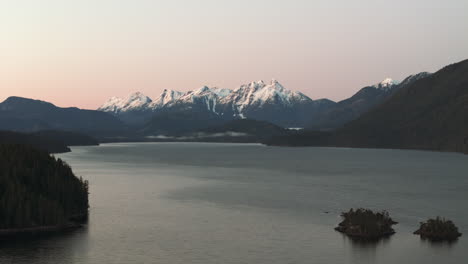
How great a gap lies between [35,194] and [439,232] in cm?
8066

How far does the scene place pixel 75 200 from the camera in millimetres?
138500

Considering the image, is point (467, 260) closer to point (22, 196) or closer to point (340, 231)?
point (340, 231)

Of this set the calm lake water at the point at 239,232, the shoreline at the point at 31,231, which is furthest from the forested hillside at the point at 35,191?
the calm lake water at the point at 239,232

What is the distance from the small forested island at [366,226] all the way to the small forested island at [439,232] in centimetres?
608

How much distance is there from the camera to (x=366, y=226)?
113938 mm

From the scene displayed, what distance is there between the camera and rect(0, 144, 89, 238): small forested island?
11525 cm

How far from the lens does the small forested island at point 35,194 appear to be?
115 meters

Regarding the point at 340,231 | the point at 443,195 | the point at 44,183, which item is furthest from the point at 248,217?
the point at 443,195

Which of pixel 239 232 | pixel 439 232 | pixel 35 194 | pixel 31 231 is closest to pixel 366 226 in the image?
pixel 439 232

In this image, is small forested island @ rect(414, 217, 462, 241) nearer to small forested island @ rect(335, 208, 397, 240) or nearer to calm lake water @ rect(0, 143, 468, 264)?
calm lake water @ rect(0, 143, 468, 264)

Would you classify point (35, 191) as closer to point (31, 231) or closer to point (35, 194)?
point (35, 194)

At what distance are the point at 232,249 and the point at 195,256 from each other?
7.99m

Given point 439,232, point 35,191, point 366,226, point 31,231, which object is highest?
point 35,191

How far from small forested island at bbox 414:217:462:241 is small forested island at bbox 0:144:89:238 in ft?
228
